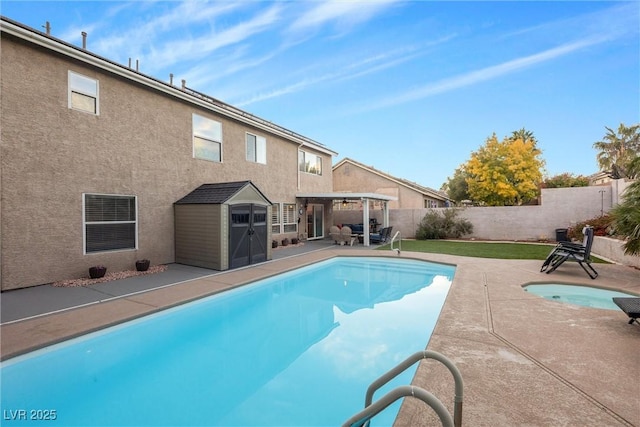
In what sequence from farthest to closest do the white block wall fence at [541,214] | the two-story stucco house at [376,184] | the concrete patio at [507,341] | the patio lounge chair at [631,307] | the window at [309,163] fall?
the two-story stucco house at [376,184], the window at [309,163], the white block wall fence at [541,214], the patio lounge chair at [631,307], the concrete patio at [507,341]

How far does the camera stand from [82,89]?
8914mm

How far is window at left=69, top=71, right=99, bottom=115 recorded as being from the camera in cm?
868

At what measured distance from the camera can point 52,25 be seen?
368 inches

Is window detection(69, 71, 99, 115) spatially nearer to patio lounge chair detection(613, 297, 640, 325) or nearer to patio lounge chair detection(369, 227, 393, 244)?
patio lounge chair detection(613, 297, 640, 325)

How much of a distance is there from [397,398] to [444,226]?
66.9 feet

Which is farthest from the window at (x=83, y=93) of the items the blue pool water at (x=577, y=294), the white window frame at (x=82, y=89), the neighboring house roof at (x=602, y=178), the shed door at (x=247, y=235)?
the neighboring house roof at (x=602, y=178)

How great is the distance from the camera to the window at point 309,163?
1975 cm

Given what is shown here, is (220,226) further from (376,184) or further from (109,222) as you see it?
(376,184)

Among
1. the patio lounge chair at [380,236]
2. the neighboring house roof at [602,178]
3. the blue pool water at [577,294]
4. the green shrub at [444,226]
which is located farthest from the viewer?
the neighboring house roof at [602,178]

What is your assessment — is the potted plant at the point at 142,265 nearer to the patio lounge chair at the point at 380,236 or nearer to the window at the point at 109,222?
the window at the point at 109,222

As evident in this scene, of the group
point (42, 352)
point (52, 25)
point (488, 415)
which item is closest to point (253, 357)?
point (42, 352)

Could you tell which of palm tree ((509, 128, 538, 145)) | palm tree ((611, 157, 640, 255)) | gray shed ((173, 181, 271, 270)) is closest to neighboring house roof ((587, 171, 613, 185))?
palm tree ((509, 128, 538, 145))

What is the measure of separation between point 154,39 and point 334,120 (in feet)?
58.0

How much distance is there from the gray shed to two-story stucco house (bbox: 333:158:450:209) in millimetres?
18415
